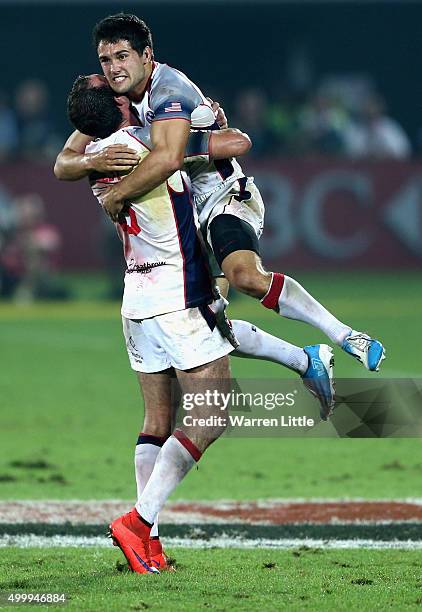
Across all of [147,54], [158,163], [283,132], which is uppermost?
[147,54]

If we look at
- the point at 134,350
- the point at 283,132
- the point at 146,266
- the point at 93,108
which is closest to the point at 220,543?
the point at 134,350

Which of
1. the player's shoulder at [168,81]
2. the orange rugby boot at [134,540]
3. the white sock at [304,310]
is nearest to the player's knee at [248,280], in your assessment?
the white sock at [304,310]

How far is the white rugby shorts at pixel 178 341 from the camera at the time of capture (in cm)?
636

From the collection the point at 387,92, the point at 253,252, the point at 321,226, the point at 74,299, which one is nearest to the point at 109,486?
the point at 253,252

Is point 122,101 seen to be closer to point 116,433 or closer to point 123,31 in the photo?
point 123,31

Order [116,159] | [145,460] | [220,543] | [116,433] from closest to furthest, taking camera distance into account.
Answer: [116,159]
[145,460]
[220,543]
[116,433]

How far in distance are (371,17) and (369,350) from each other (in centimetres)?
2306

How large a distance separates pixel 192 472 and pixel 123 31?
4.06 metres

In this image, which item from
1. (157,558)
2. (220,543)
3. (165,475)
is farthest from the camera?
(220,543)

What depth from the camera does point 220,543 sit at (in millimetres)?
7332

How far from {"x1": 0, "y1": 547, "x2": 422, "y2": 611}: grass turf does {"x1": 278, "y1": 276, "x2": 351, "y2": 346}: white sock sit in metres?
1.09

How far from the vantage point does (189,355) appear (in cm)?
635

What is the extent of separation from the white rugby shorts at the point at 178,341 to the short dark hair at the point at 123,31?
3.95 ft

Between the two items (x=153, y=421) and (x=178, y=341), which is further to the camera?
(x=153, y=421)
